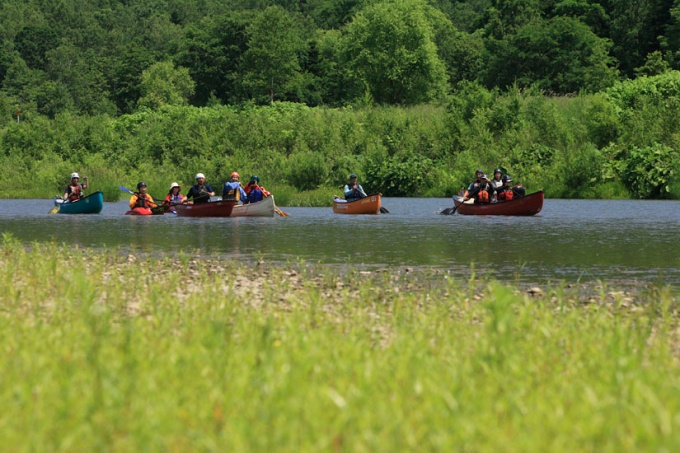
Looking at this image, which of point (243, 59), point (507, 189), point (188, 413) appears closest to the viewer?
point (188, 413)

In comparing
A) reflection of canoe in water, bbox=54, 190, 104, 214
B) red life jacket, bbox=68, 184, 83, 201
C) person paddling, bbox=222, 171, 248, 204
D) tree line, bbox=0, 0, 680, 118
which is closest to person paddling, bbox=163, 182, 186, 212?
person paddling, bbox=222, 171, 248, 204

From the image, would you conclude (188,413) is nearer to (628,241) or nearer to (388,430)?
(388,430)

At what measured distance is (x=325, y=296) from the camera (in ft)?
52.3

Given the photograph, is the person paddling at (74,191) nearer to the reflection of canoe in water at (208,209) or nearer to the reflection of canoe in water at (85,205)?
the reflection of canoe in water at (85,205)

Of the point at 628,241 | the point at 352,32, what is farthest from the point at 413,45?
the point at 628,241

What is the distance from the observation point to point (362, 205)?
1812 inches

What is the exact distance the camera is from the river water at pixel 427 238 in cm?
2211

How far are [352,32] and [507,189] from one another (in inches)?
3084

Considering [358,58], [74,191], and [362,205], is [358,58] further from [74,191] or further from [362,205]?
[362,205]

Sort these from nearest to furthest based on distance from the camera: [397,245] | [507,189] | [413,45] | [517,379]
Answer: [517,379] < [397,245] < [507,189] < [413,45]

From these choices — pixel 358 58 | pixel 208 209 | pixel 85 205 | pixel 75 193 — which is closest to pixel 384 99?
pixel 358 58

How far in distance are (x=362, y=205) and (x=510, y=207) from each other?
6710 millimetres

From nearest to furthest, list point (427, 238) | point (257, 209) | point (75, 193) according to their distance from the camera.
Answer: point (427, 238) → point (257, 209) → point (75, 193)

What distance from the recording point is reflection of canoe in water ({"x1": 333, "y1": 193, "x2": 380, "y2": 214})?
45.8 meters
